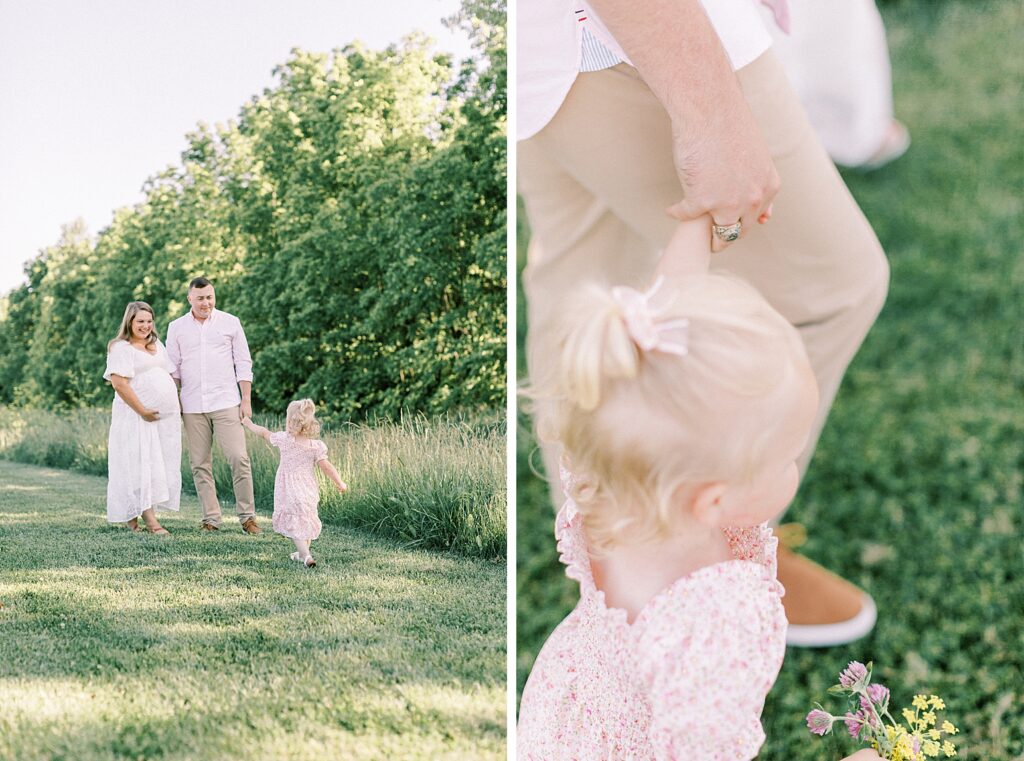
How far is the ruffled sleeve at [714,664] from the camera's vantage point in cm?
134

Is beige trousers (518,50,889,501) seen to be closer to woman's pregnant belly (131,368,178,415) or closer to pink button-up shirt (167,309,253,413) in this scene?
pink button-up shirt (167,309,253,413)

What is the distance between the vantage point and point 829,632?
2.14 meters

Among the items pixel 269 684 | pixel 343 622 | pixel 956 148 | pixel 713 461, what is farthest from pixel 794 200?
pixel 956 148

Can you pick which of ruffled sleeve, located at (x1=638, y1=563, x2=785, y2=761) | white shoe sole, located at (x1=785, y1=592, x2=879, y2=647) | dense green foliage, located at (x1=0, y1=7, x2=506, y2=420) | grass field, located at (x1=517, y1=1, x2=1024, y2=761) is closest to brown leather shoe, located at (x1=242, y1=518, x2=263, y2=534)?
dense green foliage, located at (x1=0, y1=7, x2=506, y2=420)

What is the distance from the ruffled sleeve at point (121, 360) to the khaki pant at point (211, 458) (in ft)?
0.50

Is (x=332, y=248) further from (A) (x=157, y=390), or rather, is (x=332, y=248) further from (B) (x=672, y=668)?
(B) (x=672, y=668)

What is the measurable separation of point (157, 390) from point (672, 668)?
4.21 ft

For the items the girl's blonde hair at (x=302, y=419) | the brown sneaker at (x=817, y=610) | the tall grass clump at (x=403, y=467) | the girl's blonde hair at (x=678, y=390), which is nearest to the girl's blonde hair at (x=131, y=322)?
the tall grass clump at (x=403, y=467)

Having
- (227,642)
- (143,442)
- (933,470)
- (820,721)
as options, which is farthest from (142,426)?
(933,470)

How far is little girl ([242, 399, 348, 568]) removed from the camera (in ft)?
7.04

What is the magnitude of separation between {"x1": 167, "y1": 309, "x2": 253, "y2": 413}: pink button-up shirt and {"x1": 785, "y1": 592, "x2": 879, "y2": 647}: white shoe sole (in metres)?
1.28

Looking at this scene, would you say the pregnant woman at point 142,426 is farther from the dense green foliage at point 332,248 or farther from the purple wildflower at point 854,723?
the purple wildflower at point 854,723

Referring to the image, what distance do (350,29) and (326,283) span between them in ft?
1.81

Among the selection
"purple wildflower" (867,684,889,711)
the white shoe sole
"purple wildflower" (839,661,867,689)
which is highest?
"purple wildflower" (839,661,867,689)
